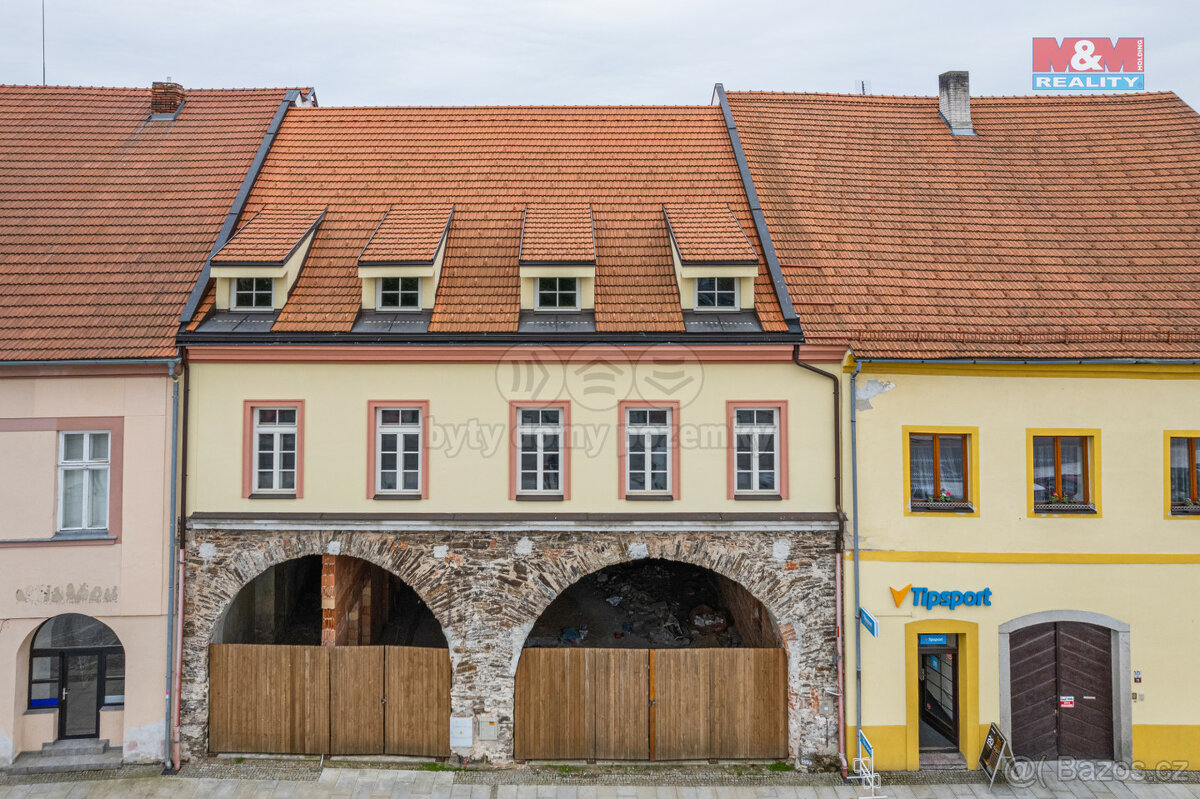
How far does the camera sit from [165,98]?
15984mm

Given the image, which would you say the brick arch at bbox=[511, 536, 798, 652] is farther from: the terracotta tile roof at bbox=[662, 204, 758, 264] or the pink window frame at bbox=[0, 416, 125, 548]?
the pink window frame at bbox=[0, 416, 125, 548]

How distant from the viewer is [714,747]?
1210 centimetres

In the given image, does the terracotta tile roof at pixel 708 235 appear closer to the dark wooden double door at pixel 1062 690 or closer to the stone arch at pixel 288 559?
the stone arch at pixel 288 559

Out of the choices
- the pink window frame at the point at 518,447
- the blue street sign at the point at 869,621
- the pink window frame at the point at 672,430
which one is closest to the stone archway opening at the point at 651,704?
the blue street sign at the point at 869,621

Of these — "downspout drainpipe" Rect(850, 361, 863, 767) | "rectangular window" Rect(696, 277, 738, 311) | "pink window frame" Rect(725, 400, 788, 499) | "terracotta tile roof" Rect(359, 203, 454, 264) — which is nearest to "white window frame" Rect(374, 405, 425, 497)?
"terracotta tile roof" Rect(359, 203, 454, 264)

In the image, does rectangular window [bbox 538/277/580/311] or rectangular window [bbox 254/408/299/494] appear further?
rectangular window [bbox 538/277/580/311]

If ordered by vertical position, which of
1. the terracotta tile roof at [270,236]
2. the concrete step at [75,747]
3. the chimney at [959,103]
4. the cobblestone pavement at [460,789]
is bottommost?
the cobblestone pavement at [460,789]

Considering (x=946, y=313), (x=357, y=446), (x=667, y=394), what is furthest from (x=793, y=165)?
(x=357, y=446)

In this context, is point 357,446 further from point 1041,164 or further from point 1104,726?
point 1041,164

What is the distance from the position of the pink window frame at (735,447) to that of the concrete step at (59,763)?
10.4m

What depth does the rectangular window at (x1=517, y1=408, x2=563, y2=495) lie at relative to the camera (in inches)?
475

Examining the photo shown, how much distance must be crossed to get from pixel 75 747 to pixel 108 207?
9175 millimetres

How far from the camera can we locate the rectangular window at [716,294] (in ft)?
41.6

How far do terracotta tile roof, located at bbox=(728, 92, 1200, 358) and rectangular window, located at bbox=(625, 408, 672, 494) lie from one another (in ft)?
9.33
